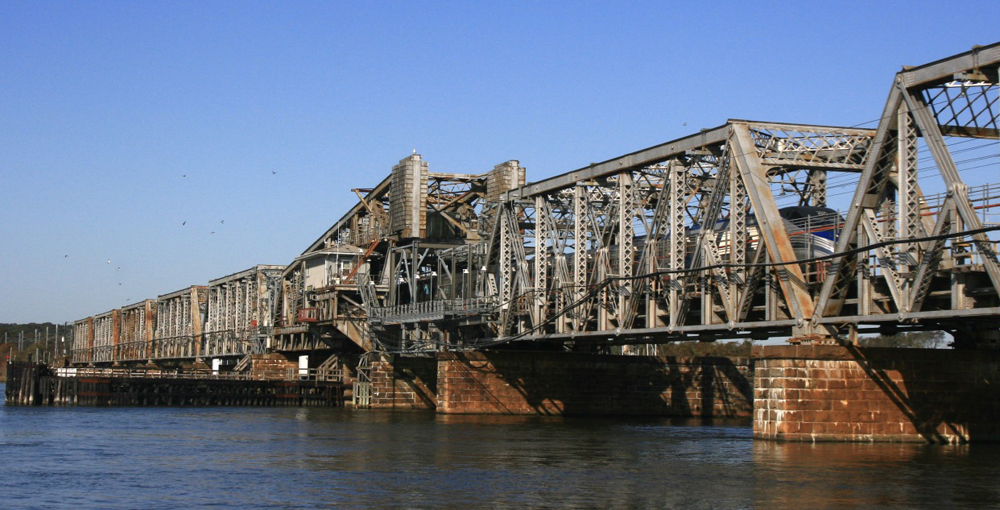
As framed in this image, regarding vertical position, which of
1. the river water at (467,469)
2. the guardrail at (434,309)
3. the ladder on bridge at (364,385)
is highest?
the guardrail at (434,309)

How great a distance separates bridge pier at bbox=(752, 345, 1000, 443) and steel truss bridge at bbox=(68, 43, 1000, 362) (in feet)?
3.92

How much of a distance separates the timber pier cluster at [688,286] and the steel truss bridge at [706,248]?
0.12m

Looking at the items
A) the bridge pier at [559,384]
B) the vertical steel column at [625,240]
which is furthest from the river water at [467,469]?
the bridge pier at [559,384]

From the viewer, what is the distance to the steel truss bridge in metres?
40.9

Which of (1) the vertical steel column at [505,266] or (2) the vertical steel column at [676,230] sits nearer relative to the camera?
(2) the vertical steel column at [676,230]

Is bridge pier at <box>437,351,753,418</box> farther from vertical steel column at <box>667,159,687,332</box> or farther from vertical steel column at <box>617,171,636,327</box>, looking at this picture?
vertical steel column at <box>667,159,687,332</box>

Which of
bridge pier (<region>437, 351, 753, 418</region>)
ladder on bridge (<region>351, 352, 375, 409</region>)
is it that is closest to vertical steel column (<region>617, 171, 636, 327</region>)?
bridge pier (<region>437, 351, 753, 418</region>)

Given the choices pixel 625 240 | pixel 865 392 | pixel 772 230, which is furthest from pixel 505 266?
pixel 865 392

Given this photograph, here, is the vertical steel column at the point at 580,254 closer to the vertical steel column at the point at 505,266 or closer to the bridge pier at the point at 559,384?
the vertical steel column at the point at 505,266

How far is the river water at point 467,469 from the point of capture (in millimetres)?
32000

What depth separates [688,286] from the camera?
53656 mm

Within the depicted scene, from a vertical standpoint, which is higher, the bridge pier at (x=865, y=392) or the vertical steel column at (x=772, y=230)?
the vertical steel column at (x=772, y=230)

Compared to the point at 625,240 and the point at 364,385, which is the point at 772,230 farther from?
the point at 364,385

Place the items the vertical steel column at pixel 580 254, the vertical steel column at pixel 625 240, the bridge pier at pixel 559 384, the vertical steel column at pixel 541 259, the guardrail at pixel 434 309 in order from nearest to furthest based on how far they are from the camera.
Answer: the vertical steel column at pixel 625 240 → the vertical steel column at pixel 580 254 → the vertical steel column at pixel 541 259 → the guardrail at pixel 434 309 → the bridge pier at pixel 559 384
